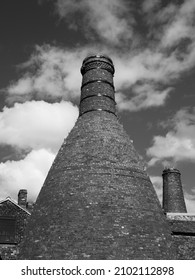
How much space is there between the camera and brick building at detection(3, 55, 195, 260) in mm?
8391

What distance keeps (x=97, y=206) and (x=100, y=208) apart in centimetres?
10

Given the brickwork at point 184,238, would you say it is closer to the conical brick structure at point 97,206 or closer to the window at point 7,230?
the conical brick structure at point 97,206

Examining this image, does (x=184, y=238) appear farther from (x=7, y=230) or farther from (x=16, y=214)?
(x=16, y=214)

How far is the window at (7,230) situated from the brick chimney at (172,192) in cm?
922

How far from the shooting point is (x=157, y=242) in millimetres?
8844

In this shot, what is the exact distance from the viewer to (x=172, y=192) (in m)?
19.4

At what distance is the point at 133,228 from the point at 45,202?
9.50 ft

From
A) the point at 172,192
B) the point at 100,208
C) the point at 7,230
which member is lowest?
the point at 100,208

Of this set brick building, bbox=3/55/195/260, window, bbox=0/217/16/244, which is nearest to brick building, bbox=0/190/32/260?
window, bbox=0/217/16/244

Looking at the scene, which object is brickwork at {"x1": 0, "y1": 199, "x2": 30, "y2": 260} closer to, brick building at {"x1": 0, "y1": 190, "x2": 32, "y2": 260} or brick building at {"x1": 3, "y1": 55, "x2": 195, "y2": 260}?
brick building at {"x1": 0, "y1": 190, "x2": 32, "y2": 260}

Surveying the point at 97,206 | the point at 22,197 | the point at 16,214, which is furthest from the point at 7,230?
the point at 97,206

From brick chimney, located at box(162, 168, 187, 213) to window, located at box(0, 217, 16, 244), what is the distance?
9.22m
